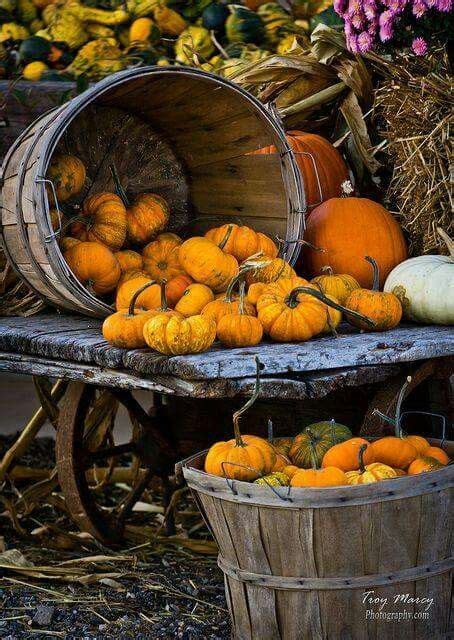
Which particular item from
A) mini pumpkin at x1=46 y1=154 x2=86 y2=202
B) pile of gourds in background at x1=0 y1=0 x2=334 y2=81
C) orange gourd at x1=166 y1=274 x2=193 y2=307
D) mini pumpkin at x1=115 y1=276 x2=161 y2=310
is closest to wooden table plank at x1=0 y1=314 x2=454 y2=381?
mini pumpkin at x1=115 y1=276 x2=161 y2=310

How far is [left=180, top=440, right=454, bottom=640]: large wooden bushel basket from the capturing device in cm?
207

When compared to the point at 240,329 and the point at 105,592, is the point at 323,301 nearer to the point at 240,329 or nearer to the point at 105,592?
the point at 240,329

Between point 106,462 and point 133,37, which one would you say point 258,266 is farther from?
point 133,37

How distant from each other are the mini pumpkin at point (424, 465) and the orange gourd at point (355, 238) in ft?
3.21

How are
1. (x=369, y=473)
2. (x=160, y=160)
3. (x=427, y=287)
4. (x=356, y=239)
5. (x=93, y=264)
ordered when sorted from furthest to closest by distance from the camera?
(x=160, y=160) < (x=356, y=239) < (x=93, y=264) < (x=427, y=287) < (x=369, y=473)

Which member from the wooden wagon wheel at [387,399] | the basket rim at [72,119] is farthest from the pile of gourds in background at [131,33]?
the wooden wagon wheel at [387,399]

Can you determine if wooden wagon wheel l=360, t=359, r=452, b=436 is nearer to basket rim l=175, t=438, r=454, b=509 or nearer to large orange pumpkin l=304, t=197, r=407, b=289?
basket rim l=175, t=438, r=454, b=509

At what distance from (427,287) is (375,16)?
0.82 metres

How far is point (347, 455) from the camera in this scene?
2.27 meters

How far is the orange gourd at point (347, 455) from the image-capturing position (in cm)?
226

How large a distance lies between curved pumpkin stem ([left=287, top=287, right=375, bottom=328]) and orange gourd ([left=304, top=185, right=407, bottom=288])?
524 millimetres

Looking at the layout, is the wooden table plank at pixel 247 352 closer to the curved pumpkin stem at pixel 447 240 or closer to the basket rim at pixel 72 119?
the basket rim at pixel 72 119

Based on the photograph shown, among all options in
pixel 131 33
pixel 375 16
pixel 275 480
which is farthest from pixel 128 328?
pixel 131 33

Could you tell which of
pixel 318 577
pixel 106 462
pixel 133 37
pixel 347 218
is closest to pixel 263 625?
Result: pixel 318 577
